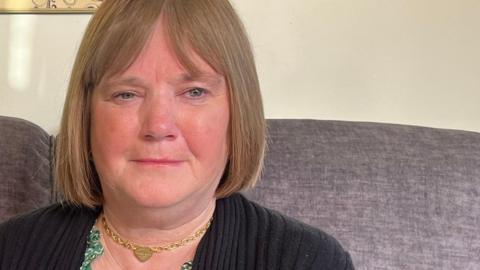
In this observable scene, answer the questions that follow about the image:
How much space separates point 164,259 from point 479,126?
1.02 metres

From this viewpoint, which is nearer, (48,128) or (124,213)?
(124,213)

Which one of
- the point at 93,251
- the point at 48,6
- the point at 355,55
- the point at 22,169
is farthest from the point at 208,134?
the point at 48,6

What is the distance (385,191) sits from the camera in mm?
1269

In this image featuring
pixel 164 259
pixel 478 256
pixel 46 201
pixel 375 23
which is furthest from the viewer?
pixel 375 23

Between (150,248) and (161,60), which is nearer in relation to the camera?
(161,60)

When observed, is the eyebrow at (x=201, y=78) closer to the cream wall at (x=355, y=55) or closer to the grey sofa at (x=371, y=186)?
the grey sofa at (x=371, y=186)

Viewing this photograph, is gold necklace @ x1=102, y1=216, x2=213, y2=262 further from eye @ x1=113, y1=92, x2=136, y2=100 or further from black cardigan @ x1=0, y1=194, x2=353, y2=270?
eye @ x1=113, y1=92, x2=136, y2=100

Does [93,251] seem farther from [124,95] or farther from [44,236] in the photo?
[124,95]

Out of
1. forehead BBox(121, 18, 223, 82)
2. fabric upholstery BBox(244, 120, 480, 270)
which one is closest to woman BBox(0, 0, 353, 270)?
forehead BBox(121, 18, 223, 82)

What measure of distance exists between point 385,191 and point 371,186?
0.11 feet

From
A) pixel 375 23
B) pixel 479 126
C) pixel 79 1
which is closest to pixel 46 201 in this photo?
pixel 79 1

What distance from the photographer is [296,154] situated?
4.33ft

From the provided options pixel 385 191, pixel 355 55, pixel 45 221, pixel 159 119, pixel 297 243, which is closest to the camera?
pixel 159 119

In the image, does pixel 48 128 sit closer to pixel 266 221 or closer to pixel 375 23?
pixel 266 221
